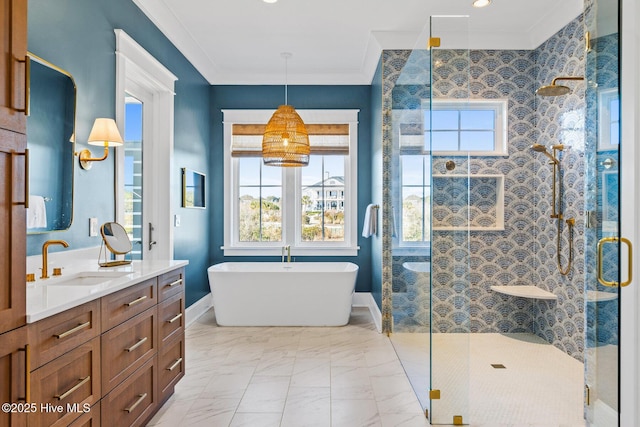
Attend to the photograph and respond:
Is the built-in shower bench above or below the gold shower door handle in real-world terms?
below

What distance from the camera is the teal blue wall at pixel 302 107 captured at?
525 centimetres

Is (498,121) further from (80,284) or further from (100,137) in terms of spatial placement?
(80,284)

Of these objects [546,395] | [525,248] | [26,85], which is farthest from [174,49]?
[546,395]

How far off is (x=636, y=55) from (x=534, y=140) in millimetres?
2652

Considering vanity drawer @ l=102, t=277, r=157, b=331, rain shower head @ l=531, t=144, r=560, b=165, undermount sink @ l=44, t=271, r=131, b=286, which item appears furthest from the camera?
rain shower head @ l=531, t=144, r=560, b=165

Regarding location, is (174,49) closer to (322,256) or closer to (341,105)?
(341,105)

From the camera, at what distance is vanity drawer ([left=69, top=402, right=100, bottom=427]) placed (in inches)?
62.5

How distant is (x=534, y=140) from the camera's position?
3.96m

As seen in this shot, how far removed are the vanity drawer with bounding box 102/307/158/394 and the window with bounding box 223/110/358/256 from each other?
304 centimetres

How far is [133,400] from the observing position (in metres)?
2.04

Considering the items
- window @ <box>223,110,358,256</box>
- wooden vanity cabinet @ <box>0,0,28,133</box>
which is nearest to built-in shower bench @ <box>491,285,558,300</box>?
window @ <box>223,110,358,256</box>

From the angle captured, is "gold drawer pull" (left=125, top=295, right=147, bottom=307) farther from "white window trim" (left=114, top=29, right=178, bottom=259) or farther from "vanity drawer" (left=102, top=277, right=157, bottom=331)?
"white window trim" (left=114, top=29, right=178, bottom=259)

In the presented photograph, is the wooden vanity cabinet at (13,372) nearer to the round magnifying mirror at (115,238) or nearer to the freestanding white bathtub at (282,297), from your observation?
the round magnifying mirror at (115,238)

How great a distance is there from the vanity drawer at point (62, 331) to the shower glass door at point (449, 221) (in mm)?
1685
